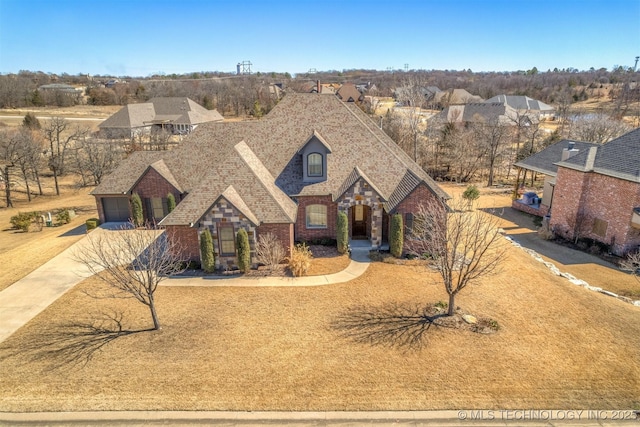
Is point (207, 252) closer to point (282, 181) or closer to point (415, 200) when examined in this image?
point (282, 181)

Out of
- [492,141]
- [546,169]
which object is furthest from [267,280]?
[492,141]

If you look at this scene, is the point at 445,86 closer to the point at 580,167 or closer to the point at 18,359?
the point at 580,167

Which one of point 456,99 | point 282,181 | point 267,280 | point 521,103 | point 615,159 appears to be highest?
point 456,99

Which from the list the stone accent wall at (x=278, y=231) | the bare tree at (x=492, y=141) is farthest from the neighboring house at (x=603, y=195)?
the stone accent wall at (x=278, y=231)

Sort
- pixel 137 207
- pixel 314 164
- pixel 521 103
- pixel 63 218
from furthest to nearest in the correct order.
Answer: pixel 521 103, pixel 63 218, pixel 137 207, pixel 314 164

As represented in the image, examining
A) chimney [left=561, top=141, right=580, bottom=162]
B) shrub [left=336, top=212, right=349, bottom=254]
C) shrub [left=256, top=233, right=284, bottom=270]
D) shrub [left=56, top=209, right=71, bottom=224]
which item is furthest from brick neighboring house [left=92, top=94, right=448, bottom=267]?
chimney [left=561, top=141, right=580, bottom=162]

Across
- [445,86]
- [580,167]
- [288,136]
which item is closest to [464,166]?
[580,167]

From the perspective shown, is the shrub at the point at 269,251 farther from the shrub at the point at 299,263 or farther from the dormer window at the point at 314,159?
the dormer window at the point at 314,159
